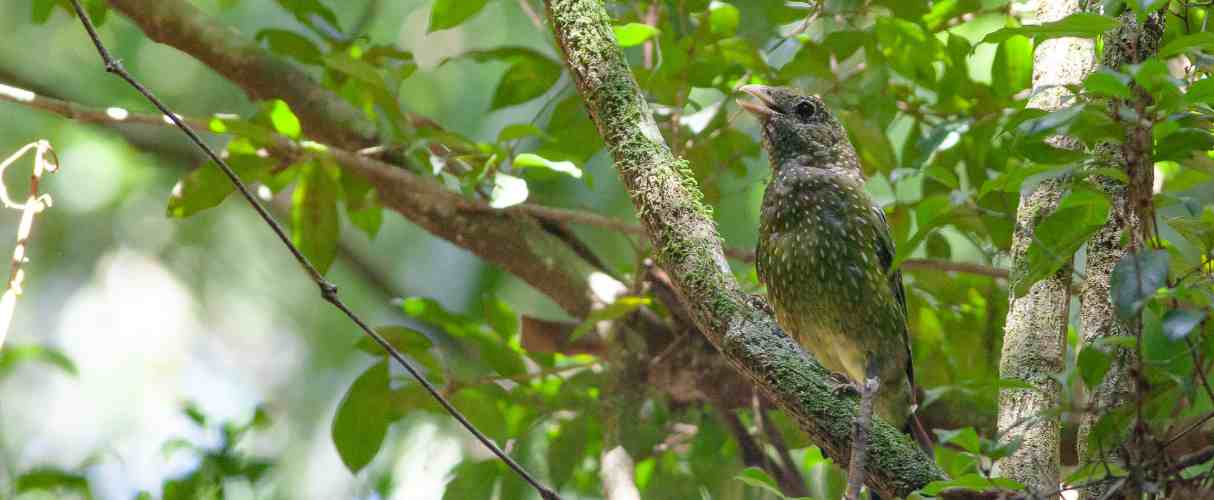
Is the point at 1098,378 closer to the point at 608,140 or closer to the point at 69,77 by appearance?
the point at 608,140

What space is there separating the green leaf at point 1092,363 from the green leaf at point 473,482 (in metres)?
1.92

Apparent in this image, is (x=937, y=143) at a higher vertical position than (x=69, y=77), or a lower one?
higher

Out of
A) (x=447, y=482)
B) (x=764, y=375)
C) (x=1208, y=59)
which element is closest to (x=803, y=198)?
(x=447, y=482)

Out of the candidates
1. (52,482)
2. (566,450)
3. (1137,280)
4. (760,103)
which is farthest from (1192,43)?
(52,482)

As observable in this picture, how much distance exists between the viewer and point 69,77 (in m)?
4.39

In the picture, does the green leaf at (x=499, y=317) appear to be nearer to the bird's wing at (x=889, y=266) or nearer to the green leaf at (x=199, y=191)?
the green leaf at (x=199, y=191)

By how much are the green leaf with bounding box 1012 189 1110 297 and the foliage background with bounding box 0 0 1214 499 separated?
490 mm

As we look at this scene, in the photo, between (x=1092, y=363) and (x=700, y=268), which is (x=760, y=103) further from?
(x=1092, y=363)

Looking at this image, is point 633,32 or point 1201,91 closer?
point 1201,91

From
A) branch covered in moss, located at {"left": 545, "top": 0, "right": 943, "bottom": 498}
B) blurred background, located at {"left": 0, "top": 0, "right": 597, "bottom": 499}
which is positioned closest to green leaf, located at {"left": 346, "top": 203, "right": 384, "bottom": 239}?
blurred background, located at {"left": 0, "top": 0, "right": 597, "bottom": 499}

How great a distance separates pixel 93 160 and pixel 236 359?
0.97m

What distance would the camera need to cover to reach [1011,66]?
10.1 feet

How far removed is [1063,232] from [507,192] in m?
1.25

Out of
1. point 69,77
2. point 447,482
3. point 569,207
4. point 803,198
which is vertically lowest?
point 447,482
